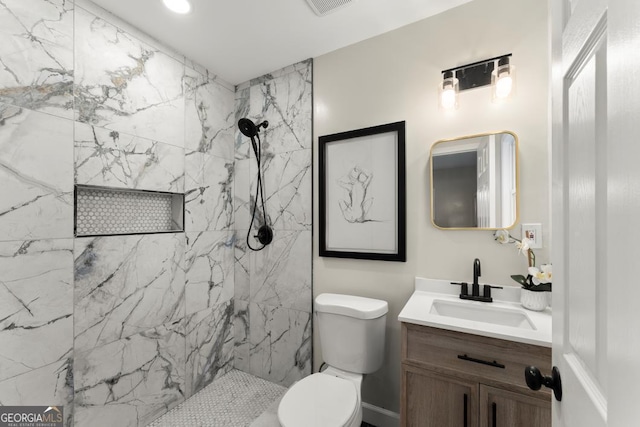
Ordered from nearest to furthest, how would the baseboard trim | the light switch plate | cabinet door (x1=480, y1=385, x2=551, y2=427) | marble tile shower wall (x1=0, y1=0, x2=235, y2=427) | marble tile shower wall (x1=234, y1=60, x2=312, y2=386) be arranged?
cabinet door (x1=480, y1=385, x2=551, y2=427) → marble tile shower wall (x1=0, y1=0, x2=235, y2=427) → the light switch plate → the baseboard trim → marble tile shower wall (x1=234, y1=60, x2=312, y2=386)

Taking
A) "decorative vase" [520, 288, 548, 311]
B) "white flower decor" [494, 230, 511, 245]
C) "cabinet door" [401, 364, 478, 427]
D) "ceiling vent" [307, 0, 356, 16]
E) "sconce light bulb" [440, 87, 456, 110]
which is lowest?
"cabinet door" [401, 364, 478, 427]

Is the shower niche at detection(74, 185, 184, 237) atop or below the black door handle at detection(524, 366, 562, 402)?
atop

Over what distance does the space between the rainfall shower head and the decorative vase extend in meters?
1.94

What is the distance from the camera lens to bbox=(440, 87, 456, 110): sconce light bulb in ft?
4.96

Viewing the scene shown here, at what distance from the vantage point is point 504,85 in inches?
55.1

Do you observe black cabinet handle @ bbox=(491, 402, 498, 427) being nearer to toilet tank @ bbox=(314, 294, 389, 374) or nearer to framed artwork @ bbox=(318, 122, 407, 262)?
toilet tank @ bbox=(314, 294, 389, 374)

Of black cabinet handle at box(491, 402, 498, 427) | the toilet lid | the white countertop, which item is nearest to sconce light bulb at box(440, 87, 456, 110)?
the white countertop

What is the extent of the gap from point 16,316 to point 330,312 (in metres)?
1.47

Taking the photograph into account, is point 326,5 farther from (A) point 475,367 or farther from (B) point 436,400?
(B) point 436,400

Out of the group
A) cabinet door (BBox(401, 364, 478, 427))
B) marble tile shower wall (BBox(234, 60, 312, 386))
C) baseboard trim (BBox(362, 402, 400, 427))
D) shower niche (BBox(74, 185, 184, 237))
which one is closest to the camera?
cabinet door (BBox(401, 364, 478, 427))

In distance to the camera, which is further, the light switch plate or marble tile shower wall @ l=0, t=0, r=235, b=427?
the light switch plate

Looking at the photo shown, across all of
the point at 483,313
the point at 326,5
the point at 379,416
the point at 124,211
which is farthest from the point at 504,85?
the point at 124,211

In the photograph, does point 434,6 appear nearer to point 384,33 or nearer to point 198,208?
point 384,33

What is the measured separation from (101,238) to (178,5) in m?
1.36
